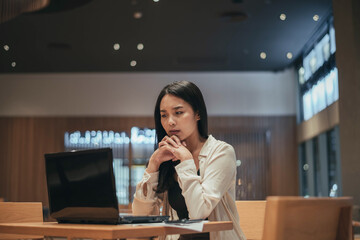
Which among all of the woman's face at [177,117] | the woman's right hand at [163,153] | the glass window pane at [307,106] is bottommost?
the woman's right hand at [163,153]

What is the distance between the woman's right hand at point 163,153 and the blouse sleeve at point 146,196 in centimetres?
4

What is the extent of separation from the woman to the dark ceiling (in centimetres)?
570

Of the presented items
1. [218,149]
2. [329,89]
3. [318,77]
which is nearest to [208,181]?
[218,149]

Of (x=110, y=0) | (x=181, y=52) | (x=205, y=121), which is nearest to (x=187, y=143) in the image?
(x=205, y=121)

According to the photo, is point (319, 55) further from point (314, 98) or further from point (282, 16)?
point (282, 16)

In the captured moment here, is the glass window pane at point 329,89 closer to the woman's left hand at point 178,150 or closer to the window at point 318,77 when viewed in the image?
the window at point 318,77

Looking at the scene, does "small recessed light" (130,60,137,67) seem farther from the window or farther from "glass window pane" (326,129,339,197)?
"glass window pane" (326,129,339,197)

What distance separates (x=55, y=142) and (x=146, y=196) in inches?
385

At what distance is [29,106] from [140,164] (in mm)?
3121

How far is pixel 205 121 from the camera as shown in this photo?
92.2 inches

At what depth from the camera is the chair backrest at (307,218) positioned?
1.50m

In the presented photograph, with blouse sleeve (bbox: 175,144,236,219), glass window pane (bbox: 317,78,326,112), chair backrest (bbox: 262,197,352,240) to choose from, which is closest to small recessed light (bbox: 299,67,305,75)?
glass window pane (bbox: 317,78,326,112)

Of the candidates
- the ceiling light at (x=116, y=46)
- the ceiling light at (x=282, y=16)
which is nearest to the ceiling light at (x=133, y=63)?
the ceiling light at (x=116, y=46)

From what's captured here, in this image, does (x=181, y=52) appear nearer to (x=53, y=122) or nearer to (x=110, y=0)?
(x=110, y=0)
